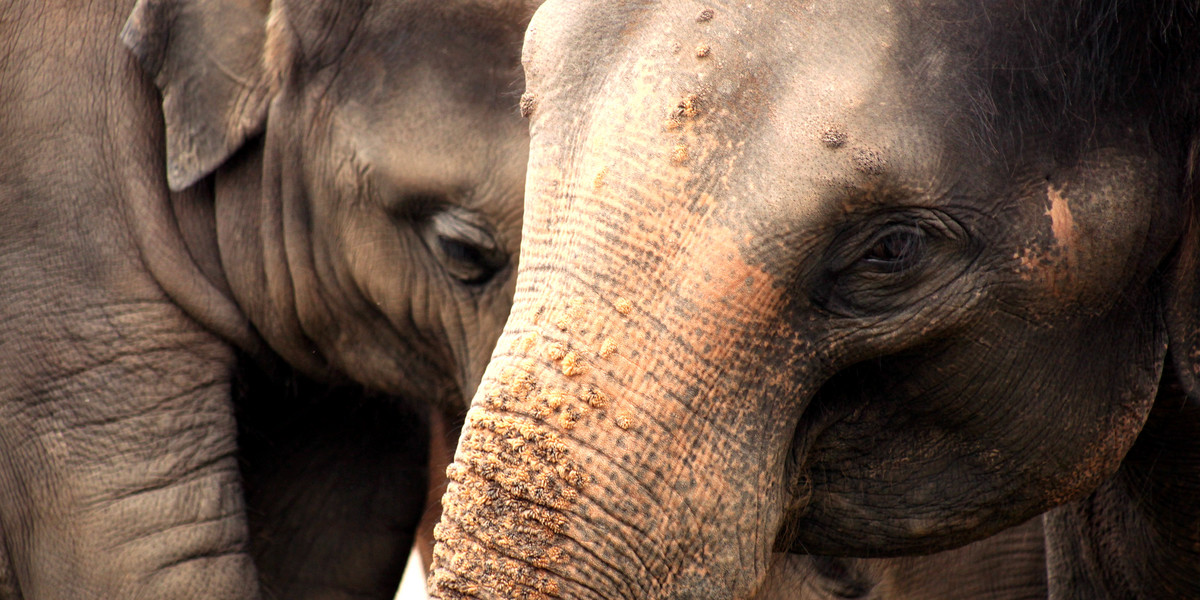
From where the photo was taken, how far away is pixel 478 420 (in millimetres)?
1477

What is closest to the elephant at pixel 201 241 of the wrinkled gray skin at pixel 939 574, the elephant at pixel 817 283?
the wrinkled gray skin at pixel 939 574

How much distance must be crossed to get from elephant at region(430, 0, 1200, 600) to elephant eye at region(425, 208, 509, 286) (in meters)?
0.92

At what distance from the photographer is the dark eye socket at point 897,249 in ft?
5.07

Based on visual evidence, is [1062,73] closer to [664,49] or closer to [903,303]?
[903,303]

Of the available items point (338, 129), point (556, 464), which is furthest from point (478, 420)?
point (338, 129)

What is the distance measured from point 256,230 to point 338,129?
33 cm

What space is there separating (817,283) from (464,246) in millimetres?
1213

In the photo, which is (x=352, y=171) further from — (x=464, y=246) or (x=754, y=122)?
(x=754, y=122)

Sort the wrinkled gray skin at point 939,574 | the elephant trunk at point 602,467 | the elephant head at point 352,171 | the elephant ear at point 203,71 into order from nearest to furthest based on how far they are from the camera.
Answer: the elephant trunk at point 602,467 < the wrinkled gray skin at point 939,574 < the elephant head at point 352,171 < the elephant ear at point 203,71

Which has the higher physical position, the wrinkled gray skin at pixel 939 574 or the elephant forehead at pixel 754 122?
the elephant forehead at pixel 754 122

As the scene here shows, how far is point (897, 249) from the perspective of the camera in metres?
1.55

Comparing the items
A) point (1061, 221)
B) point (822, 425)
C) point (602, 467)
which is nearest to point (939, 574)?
point (822, 425)

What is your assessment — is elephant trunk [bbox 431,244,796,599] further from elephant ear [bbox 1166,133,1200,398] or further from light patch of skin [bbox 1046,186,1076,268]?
elephant ear [bbox 1166,133,1200,398]

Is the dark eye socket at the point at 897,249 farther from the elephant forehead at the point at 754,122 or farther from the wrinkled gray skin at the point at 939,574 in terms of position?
the wrinkled gray skin at the point at 939,574
